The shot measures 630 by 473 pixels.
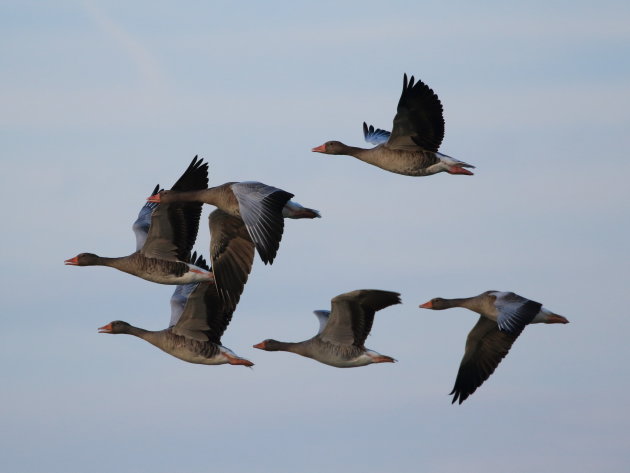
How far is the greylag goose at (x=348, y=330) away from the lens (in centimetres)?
2941

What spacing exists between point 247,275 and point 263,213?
103 inches

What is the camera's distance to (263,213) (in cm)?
2720

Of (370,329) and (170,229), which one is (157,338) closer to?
(170,229)

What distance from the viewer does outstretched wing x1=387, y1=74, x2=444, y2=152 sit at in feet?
93.0

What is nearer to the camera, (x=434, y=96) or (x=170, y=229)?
(x=434, y=96)

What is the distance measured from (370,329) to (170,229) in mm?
3994

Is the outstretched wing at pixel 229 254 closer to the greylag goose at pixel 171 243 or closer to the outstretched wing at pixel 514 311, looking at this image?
the greylag goose at pixel 171 243

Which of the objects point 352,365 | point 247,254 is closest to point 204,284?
point 247,254

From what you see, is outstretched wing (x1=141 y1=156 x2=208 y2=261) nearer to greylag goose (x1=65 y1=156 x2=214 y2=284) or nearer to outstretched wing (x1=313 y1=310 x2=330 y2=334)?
greylag goose (x1=65 y1=156 x2=214 y2=284)

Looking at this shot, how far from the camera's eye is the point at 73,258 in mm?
32625

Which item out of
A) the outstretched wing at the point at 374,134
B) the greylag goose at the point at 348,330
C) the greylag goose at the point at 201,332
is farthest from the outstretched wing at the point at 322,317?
the outstretched wing at the point at 374,134

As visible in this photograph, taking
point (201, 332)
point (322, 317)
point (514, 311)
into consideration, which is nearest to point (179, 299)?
point (201, 332)

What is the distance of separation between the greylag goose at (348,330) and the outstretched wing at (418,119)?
2.64 m

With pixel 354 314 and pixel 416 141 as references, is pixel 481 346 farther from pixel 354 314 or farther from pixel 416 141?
pixel 416 141
